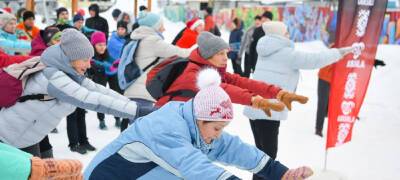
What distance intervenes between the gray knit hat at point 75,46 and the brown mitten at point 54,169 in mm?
1533

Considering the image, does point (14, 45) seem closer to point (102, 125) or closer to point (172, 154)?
point (102, 125)

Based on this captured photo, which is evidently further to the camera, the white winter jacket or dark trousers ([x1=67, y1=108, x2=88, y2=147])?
dark trousers ([x1=67, y1=108, x2=88, y2=147])

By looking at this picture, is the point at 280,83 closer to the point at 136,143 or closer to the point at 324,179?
the point at 324,179

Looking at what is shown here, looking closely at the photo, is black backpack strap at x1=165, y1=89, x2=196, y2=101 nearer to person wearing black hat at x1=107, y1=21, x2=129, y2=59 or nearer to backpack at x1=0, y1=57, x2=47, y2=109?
backpack at x1=0, y1=57, x2=47, y2=109

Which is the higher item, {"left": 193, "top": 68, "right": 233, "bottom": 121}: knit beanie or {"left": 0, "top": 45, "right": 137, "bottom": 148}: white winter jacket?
{"left": 193, "top": 68, "right": 233, "bottom": 121}: knit beanie

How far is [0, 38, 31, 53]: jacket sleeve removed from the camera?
568 cm

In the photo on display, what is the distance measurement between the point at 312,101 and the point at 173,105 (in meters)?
8.33

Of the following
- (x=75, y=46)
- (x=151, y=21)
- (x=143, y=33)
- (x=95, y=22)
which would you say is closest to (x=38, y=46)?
(x=143, y=33)

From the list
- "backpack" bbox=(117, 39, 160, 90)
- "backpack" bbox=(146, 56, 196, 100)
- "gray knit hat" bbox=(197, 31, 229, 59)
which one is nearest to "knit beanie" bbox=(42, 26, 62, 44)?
"backpack" bbox=(117, 39, 160, 90)

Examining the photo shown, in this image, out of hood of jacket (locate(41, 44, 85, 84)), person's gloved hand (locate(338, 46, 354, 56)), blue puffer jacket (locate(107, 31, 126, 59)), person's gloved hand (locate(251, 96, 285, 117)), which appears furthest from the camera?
blue puffer jacket (locate(107, 31, 126, 59))

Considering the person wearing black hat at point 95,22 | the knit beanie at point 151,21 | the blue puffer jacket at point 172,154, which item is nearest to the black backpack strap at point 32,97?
the blue puffer jacket at point 172,154

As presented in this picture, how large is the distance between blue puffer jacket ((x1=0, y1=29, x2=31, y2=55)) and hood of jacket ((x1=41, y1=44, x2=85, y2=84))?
113 inches

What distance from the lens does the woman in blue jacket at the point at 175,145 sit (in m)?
1.97

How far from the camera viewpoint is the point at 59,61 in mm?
3105
